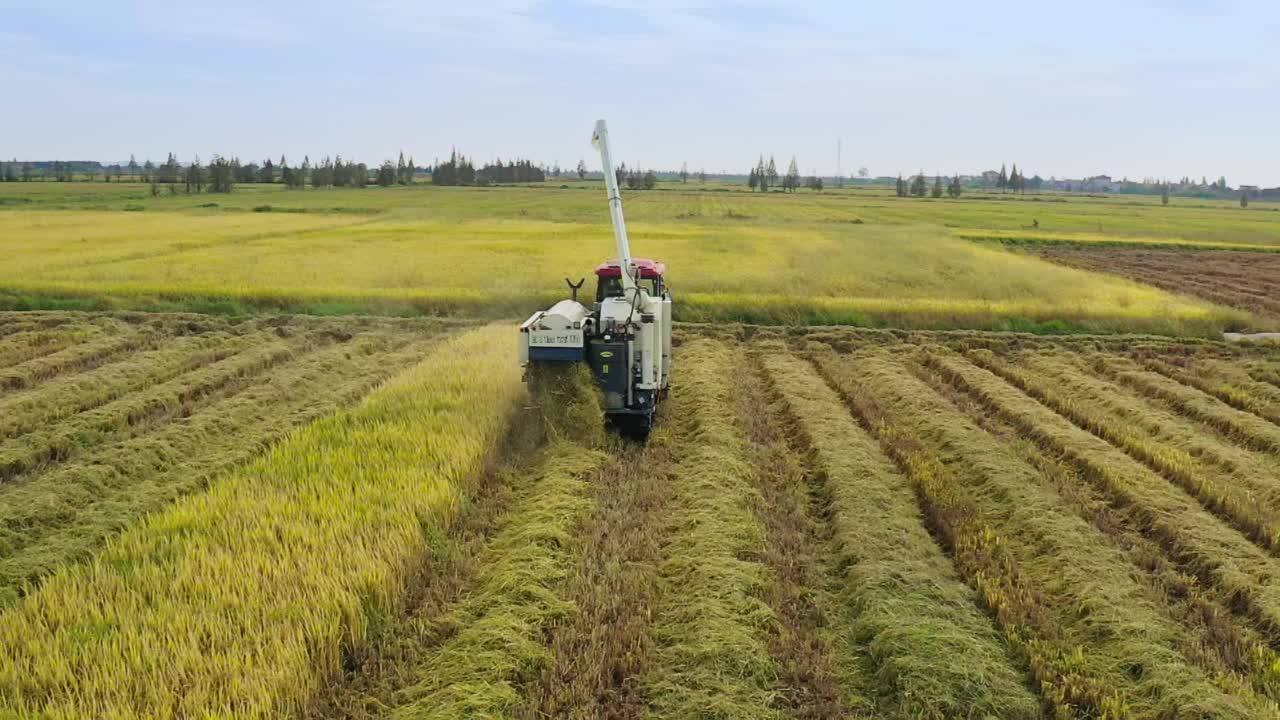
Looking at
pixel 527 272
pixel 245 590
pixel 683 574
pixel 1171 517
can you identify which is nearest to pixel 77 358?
pixel 245 590

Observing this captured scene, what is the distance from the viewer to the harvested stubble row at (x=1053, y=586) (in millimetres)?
5391

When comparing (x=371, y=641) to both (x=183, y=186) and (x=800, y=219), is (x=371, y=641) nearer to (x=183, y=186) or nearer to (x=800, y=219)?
(x=800, y=219)

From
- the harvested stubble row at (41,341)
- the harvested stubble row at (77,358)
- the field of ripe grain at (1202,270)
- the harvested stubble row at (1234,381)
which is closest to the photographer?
the harvested stubble row at (1234,381)

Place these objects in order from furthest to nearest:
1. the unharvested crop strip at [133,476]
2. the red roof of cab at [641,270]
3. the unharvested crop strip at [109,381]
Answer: the red roof of cab at [641,270] → the unharvested crop strip at [109,381] → the unharvested crop strip at [133,476]

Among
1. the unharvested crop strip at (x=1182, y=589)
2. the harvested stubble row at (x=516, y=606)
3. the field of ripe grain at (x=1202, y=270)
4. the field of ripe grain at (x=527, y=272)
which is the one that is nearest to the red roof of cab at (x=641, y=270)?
the harvested stubble row at (x=516, y=606)

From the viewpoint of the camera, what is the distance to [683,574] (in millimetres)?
6922

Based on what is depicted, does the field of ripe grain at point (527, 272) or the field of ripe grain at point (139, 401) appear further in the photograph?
the field of ripe grain at point (527, 272)

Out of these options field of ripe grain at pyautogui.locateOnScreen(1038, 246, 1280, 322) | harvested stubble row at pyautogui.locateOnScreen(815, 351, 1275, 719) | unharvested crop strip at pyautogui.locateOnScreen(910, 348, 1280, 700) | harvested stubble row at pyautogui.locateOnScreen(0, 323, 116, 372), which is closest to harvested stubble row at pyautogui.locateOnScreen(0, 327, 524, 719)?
harvested stubble row at pyautogui.locateOnScreen(815, 351, 1275, 719)

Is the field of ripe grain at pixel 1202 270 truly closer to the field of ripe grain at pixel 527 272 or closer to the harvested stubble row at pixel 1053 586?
Answer: the field of ripe grain at pixel 527 272

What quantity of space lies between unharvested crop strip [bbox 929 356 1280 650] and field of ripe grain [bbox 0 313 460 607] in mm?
9022

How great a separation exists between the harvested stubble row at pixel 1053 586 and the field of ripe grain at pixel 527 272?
11.2 meters

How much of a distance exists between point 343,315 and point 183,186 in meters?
88.3

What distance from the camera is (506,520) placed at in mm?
8031

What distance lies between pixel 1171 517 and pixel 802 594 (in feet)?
13.1
